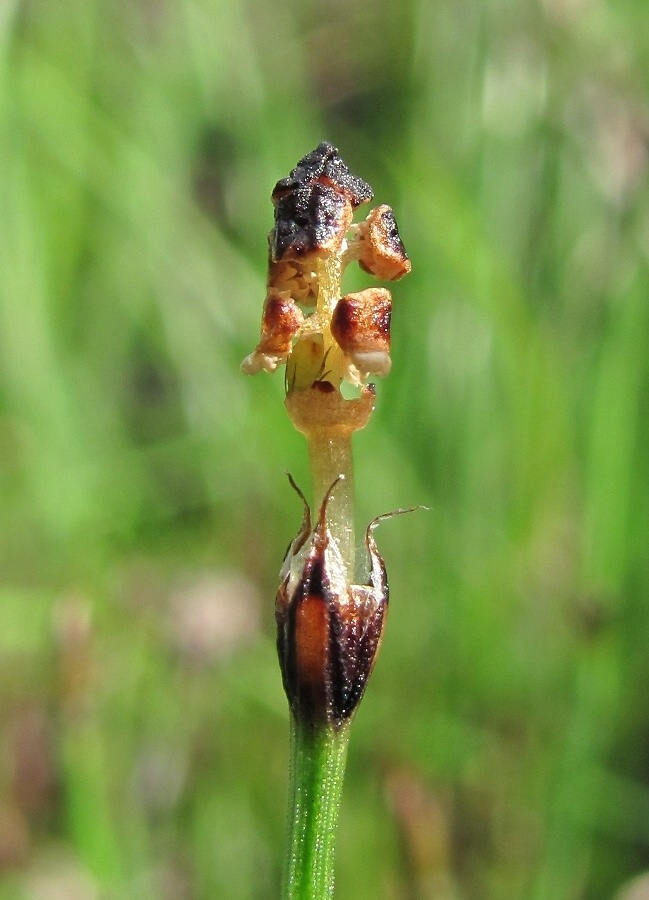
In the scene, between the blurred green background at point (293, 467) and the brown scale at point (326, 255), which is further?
the blurred green background at point (293, 467)

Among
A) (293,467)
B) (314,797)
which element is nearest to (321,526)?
(314,797)

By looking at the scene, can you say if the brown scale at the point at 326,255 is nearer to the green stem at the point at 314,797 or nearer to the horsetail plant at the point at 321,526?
the horsetail plant at the point at 321,526

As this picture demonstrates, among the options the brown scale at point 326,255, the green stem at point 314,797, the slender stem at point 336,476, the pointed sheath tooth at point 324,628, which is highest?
the brown scale at point 326,255

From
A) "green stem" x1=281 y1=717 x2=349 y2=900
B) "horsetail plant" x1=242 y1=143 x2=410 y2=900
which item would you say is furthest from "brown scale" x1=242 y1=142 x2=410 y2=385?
"green stem" x1=281 y1=717 x2=349 y2=900

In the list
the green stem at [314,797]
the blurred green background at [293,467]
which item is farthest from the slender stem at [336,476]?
the blurred green background at [293,467]

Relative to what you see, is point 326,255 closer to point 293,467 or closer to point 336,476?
point 336,476

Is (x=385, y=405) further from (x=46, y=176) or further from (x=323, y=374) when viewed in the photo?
(x=323, y=374)
